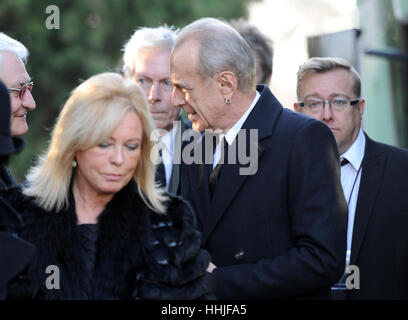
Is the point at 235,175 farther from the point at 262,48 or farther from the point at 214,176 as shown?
the point at 262,48

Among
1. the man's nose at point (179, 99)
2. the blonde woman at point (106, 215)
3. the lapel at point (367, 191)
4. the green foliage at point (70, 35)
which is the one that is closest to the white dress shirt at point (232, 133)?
the man's nose at point (179, 99)

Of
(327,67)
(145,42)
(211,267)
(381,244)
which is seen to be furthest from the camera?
(145,42)

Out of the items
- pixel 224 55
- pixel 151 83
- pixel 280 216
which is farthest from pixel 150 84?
pixel 280 216

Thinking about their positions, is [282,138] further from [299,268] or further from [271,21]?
[271,21]

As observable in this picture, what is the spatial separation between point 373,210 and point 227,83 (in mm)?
1053

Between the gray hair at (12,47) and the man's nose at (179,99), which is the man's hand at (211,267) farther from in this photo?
the gray hair at (12,47)

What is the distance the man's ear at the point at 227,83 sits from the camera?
3736 millimetres

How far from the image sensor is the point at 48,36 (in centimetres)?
1280

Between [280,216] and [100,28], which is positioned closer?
[280,216]

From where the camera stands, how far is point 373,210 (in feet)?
13.7

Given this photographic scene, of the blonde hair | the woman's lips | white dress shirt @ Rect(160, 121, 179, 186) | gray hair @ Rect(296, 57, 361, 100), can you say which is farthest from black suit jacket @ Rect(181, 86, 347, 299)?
gray hair @ Rect(296, 57, 361, 100)

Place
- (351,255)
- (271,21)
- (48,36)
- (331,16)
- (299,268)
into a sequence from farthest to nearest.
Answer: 1. (48,36)
2. (271,21)
3. (331,16)
4. (351,255)
5. (299,268)
